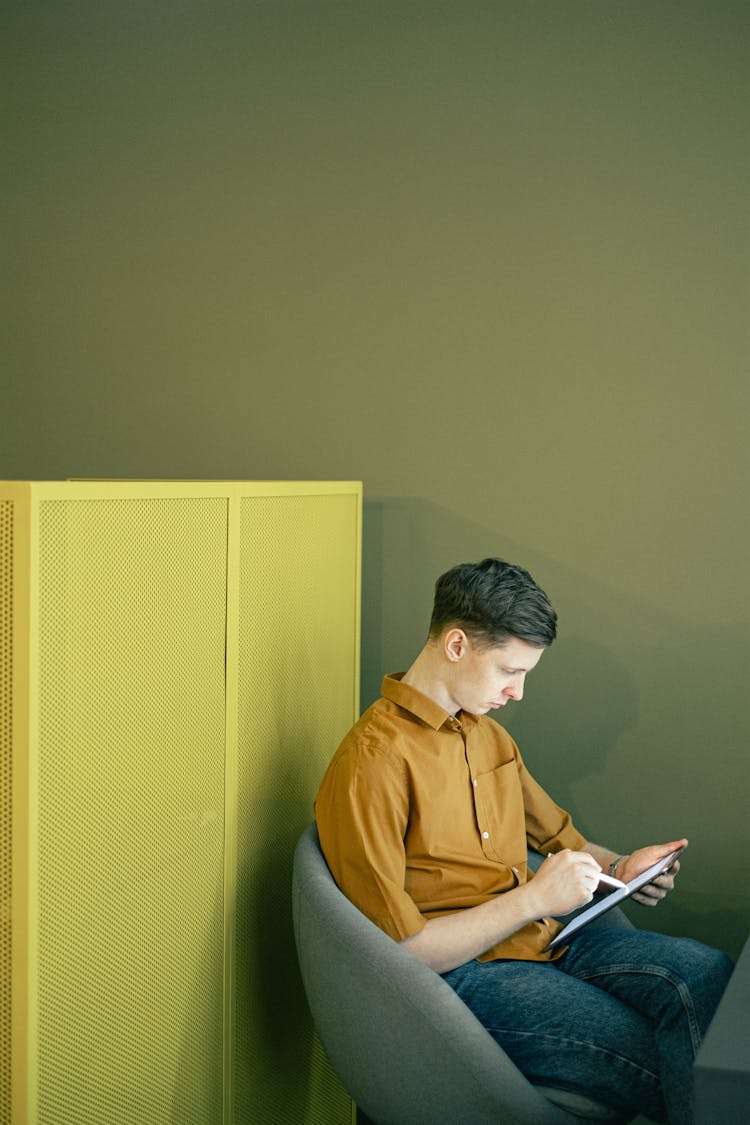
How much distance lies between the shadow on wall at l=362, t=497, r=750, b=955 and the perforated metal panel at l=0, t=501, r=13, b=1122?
1723 millimetres

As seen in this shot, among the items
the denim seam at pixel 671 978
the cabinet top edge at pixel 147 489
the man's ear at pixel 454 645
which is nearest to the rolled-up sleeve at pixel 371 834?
the man's ear at pixel 454 645

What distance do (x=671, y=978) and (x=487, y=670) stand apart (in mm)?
649

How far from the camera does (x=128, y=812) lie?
1.77 m

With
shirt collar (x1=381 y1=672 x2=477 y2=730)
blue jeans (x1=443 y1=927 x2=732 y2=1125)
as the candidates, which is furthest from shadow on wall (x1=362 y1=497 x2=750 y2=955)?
shirt collar (x1=381 y1=672 x2=477 y2=730)

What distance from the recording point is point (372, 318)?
10.2ft

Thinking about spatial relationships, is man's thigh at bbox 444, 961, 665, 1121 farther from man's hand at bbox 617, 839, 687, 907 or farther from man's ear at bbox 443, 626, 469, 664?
man's ear at bbox 443, 626, 469, 664

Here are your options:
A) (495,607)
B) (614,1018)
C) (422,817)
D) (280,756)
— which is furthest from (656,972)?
(280,756)

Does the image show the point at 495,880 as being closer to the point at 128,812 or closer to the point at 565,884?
the point at 565,884

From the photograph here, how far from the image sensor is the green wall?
9.50 feet

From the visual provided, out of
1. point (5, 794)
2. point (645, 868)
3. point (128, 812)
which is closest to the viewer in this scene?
point (5, 794)

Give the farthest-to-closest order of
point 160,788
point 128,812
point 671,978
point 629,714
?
point 629,714
point 671,978
point 160,788
point 128,812

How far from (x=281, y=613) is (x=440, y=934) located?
71 cm

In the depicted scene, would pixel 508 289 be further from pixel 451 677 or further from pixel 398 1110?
pixel 398 1110

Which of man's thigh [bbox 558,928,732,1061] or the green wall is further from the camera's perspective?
the green wall
